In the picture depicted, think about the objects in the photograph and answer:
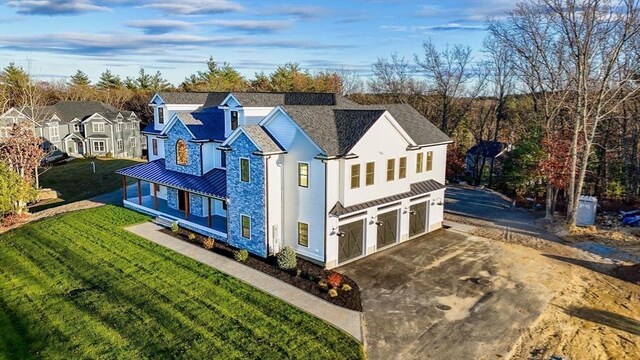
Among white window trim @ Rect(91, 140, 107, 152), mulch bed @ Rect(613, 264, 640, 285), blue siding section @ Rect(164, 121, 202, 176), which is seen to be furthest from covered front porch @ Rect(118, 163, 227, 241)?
white window trim @ Rect(91, 140, 107, 152)

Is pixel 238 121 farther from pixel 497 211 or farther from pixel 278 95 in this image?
pixel 497 211

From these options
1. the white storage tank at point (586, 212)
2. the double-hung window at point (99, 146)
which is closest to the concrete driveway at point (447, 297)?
the white storage tank at point (586, 212)

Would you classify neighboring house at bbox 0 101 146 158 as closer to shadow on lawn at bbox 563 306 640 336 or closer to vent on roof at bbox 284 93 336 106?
vent on roof at bbox 284 93 336 106

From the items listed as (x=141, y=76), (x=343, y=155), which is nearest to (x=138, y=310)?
(x=343, y=155)

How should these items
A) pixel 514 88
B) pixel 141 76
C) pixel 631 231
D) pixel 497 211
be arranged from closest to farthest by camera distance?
pixel 631 231
pixel 497 211
pixel 514 88
pixel 141 76

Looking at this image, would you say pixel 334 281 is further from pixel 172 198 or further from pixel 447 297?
pixel 172 198

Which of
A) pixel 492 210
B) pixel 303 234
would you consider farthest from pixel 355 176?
pixel 492 210
